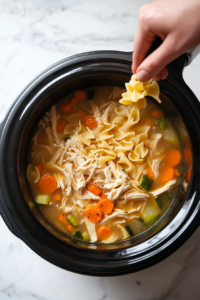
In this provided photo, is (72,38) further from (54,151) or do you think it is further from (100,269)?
(100,269)

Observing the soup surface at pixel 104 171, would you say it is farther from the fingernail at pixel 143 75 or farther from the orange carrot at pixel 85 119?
the fingernail at pixel 143 75

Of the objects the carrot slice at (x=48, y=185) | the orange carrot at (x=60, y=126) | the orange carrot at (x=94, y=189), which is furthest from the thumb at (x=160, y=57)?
the carrot slice at (x=48, y=185)

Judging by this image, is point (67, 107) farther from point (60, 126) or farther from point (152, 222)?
point (152, 222)

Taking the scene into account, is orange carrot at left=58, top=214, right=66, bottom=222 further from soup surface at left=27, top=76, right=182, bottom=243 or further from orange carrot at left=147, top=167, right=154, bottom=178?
orange carrot at left=147, top=167, right=154, bottom=178

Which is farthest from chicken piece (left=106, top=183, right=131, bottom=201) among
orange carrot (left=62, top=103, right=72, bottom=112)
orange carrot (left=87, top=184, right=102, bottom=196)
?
orange carrot (left=62, top=103, right=72, bottom=112)

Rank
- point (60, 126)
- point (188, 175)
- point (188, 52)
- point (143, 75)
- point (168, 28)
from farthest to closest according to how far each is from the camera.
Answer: point (60, 126)
point (188, 175)
point (188, 52)
point (143, 75)
point (168, 28)

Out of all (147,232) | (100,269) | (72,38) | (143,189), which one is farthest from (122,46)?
(100,269)

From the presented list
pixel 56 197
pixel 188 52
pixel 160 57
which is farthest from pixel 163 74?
pixel 56 197
